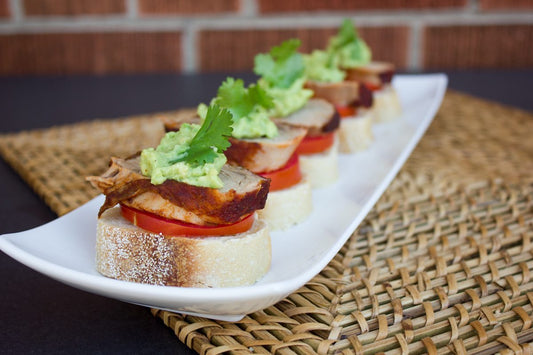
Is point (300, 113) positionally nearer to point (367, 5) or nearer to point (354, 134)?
point (354, 134)

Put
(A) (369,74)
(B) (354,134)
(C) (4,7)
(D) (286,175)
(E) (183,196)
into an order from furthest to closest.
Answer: (C) (4,7), (A) (369,74), (B) (354,134), (D) (286,175), (E) (183,196)

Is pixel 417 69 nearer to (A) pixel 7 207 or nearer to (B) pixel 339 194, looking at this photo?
(B) pixel 339 194

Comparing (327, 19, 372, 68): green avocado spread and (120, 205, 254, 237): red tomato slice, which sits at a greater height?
(327, 19, 372, 68): green avocado spread

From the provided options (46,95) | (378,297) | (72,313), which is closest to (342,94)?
(378,297)

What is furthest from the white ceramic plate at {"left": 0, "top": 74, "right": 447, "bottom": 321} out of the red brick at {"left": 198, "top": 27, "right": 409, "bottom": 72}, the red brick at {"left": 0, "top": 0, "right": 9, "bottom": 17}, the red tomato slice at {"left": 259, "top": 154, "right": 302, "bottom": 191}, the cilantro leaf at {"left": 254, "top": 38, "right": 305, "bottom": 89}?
the red brick at {"left": 0, "top": 0, "right": 9, "bottom": 17}

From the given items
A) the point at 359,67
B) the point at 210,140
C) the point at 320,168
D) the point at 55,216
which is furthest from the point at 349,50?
the point at 210,140

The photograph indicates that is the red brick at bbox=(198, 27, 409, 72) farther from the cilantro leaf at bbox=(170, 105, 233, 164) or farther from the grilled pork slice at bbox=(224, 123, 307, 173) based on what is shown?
the cilantro leaf at bbox=(170, 105, 233, 164)
